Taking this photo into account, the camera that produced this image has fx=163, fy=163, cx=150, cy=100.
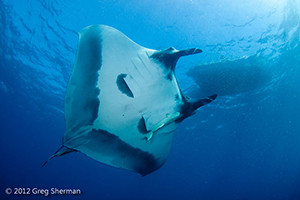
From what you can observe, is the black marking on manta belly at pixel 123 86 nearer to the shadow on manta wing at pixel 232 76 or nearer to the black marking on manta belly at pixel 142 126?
the black marking on manta belly at pixel 142 126

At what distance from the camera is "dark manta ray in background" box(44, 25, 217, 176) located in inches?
80.6

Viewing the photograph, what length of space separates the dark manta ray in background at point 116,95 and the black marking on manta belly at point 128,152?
0.01 m

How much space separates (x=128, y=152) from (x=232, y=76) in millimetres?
9985

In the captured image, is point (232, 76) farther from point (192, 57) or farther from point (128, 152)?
point (128, 152)

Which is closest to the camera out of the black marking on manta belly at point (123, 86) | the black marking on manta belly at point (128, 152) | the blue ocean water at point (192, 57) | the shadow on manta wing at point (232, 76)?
the black marking on manta belly at point (123, 86)

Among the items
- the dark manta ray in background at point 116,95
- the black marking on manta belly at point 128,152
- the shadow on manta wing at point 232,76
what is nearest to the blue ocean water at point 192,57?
the shadow on manta wing at point 232,76

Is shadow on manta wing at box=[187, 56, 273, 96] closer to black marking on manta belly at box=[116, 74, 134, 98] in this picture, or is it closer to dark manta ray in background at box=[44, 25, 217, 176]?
dark manta ray in background at box=[44, 25, 217, 176]

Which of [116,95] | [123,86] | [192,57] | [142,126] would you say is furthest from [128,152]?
[192,57]

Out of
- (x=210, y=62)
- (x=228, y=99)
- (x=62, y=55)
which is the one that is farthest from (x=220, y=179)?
(x=62, y=55)

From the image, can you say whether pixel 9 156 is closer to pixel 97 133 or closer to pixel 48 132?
pixel 48 132

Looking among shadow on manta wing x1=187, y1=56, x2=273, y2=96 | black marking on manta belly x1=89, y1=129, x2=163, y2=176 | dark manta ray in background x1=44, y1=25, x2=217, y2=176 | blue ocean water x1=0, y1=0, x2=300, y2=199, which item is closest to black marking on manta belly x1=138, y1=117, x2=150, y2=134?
dark manta ray in background x1=44, y1=25, x2=217, y2=176

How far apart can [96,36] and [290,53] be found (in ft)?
42.7

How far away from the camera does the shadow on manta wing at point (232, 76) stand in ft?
31.4

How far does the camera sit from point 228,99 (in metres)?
13.2
